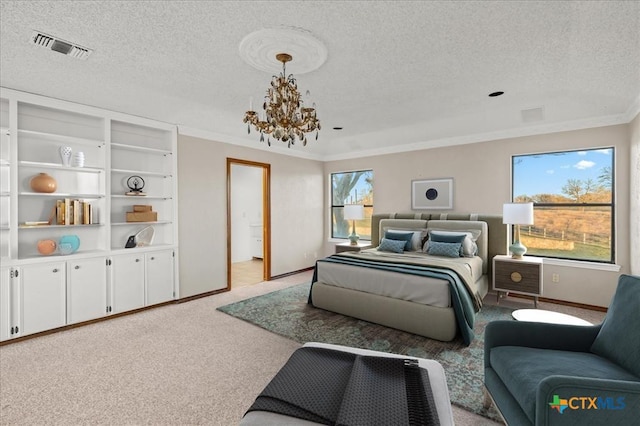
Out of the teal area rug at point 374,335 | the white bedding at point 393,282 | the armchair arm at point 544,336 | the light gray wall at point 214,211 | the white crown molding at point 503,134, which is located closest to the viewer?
the armchair arm at point 544,336

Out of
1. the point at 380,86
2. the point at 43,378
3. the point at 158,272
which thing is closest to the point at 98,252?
the point at 158,272

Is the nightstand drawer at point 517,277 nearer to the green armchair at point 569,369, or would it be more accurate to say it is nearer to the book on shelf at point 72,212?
the green armchair at point 569,369

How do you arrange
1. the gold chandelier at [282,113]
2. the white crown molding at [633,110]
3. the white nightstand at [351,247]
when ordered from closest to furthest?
the gold chandelier at [282,113] → the white crown molding at [633,110] → the white nightstand at [351,247]

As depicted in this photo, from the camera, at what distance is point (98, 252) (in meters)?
3.68

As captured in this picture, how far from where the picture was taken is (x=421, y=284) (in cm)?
315

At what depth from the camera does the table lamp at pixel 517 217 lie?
4012 mm

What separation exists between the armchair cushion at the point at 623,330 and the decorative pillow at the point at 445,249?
2.44 meters

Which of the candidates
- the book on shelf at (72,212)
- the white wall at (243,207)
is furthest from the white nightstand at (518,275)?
the white wall at (243,207)

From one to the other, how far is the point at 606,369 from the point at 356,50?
8.44ft

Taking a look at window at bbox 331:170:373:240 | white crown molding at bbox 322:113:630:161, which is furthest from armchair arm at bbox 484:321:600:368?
window at bbox 331:170:373:240

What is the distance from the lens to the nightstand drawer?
399 cm

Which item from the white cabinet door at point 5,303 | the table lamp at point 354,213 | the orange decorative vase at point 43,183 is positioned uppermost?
the orange decorative vase at point 43,183

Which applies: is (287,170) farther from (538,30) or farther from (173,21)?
(538,30)

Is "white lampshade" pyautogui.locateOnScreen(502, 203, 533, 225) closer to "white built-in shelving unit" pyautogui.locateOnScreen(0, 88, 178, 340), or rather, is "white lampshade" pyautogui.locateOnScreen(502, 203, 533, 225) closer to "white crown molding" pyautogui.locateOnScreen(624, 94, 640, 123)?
"white crown molding" pyautogui.locateOnScreen(624, 94, 640, 123)
